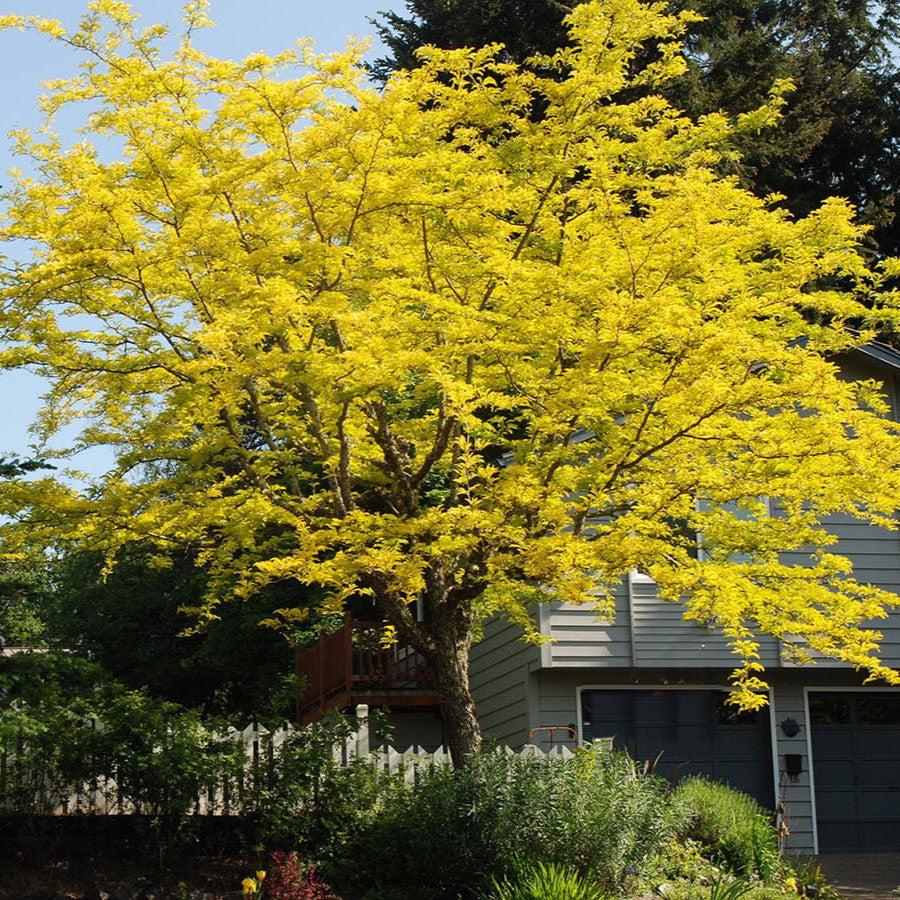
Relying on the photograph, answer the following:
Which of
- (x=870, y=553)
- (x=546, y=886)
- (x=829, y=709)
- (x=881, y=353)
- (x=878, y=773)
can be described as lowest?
(x=546, y=886)

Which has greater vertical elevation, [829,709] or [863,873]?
[829,709]

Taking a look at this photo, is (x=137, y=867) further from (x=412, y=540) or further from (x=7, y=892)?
(x=412, y=540)

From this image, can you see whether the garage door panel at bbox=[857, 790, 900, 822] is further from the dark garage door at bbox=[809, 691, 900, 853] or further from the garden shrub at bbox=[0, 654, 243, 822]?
the garden shrub at bbox=[0, 654, 243, 822]

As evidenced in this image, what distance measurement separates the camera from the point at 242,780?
13391mm

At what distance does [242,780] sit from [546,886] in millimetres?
3797

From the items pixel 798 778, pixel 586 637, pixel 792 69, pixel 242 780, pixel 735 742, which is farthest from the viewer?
pixel 792 69

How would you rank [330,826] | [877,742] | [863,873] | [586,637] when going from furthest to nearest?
1. [877,742]
2. [586,637]
3. [863,873]
4. [330,826]

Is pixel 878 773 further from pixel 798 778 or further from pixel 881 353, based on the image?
pixel 881 353

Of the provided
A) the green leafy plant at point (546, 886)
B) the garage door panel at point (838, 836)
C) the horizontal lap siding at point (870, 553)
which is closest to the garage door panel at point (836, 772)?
the garage door panel at point (838, 836)

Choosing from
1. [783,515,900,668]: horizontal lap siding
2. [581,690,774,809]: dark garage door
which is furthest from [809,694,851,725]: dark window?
[783,515,900,668]: horizontal lap siding

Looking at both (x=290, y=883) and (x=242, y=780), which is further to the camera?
(x=242, y=780)

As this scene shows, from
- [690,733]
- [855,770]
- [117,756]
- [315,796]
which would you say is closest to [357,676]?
[690,733]

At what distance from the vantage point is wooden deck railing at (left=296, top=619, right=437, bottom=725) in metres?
19.3

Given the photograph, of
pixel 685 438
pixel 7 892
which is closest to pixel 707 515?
pixel 685 438
